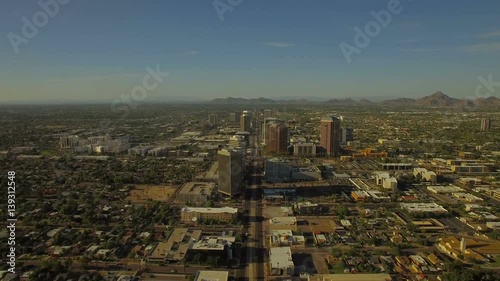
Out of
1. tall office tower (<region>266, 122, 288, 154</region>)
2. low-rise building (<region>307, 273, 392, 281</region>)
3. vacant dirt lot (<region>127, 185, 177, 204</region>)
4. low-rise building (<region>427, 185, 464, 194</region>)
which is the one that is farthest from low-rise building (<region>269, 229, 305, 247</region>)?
tall office tower (<region>266, 122, 288, 154</region>)

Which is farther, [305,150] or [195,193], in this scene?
[305,150]

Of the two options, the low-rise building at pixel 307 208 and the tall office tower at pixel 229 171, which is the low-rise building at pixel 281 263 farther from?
the tall office tower at pixel 229 171

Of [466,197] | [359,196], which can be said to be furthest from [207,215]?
[466,197]

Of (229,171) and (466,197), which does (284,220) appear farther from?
(466,197)

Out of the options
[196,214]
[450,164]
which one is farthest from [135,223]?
[450,164]

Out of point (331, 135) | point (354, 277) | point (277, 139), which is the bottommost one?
point (354, 277)

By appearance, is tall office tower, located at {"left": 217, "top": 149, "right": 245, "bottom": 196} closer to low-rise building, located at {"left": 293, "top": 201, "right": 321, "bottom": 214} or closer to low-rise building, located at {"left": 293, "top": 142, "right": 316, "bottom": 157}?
low-rise building, located at {"left": 293, "top": 201, "right": 321, "bottom": 214}
